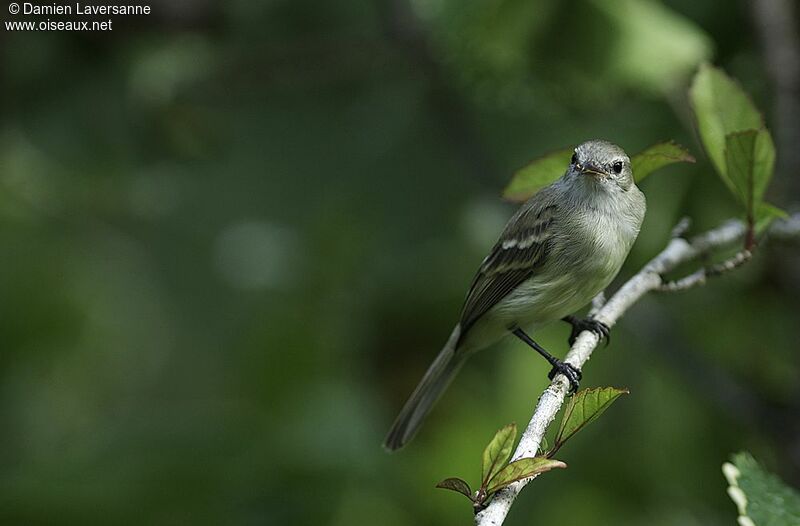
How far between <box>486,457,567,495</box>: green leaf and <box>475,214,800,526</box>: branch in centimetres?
4

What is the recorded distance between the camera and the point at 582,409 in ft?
6.27

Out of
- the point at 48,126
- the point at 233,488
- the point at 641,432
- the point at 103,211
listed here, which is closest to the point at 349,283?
the point at 233,488

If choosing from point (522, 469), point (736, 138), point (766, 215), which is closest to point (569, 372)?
point (766, 215)

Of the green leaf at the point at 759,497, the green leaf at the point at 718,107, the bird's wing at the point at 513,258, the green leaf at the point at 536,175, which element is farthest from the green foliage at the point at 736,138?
the bird's wing at the point at 513,258

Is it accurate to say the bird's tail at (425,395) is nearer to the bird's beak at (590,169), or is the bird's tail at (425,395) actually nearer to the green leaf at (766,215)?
the bird's beak at (590,169)

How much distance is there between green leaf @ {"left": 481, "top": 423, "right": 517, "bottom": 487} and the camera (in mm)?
1879

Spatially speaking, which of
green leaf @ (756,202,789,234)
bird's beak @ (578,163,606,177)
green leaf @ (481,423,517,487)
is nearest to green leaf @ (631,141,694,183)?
green leaf @ (756,202,789,234)

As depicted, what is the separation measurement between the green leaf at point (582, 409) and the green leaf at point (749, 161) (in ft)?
2.70

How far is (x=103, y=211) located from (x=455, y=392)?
2.63 m

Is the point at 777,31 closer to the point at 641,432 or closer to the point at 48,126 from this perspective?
the point at 641,432

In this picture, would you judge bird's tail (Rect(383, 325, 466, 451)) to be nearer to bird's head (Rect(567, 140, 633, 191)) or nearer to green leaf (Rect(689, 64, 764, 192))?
bird's head (Rect(567, 140, 633, 191))

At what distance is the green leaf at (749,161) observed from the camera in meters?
2.41

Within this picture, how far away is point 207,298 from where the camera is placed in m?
5.39

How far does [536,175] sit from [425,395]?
3.61ft
